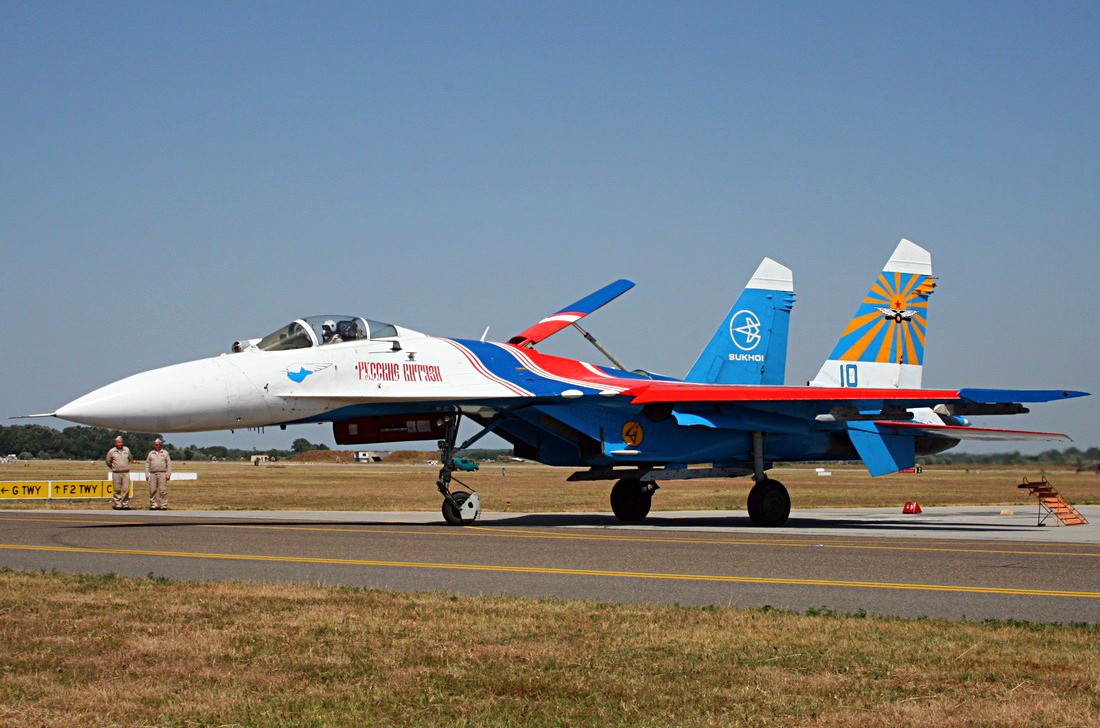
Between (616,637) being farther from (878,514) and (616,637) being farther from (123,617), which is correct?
(878,514)

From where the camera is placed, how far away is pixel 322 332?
1794 cm

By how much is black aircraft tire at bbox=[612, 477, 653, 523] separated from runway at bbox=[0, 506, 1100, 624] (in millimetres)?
1208

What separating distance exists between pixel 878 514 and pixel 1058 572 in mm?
13794

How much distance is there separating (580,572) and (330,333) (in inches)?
304

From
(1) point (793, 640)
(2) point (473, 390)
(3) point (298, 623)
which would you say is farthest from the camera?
(2) point (473, 390)

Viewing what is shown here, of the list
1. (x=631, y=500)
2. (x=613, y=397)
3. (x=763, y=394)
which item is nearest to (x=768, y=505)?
(x=763, y=394)

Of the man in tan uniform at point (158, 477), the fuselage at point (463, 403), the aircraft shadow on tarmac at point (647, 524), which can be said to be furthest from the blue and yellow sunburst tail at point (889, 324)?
the man in tan uniform at point (158, 477)

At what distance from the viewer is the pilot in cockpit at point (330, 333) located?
17938mm

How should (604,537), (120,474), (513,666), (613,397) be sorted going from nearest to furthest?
(513,666) < (604,537) < (613,397) < (120,474)

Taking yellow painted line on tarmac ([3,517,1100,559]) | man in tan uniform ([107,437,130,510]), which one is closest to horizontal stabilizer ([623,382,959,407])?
yellow painted line on tarmac ([3,517,1100,559])

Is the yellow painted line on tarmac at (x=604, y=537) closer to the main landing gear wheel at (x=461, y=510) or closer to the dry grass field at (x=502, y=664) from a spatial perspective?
the main landing gear wheel at (x=461, y=510)

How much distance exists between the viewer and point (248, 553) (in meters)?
→ 13.5

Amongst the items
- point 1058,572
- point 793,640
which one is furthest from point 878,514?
point 793,640

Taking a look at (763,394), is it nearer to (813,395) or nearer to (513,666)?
(813,395)
